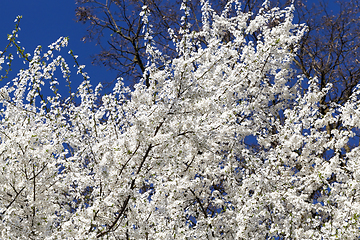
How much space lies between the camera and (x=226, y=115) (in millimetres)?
5137

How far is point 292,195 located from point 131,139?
112 inches

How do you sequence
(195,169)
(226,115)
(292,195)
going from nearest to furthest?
(226,115) → (292,195) → (195,169)

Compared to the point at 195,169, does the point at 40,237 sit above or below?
below

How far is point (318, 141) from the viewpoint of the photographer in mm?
7336

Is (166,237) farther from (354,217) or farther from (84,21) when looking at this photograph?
(84,21)

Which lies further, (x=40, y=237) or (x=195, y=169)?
(x=195, y=169)

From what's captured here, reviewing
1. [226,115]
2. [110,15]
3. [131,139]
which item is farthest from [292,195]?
[110,15]

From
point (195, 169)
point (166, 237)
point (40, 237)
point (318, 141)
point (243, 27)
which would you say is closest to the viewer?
point (40, 237)

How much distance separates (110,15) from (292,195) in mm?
9372

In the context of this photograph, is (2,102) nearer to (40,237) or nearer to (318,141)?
(40,237)

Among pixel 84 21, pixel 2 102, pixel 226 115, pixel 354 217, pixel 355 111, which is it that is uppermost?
pixel 84 21

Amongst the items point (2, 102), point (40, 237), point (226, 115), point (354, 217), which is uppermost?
point (2, 102)

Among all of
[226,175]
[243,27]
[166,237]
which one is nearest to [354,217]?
[226,175]

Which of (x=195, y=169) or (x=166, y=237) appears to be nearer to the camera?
(x=166, y=237)
